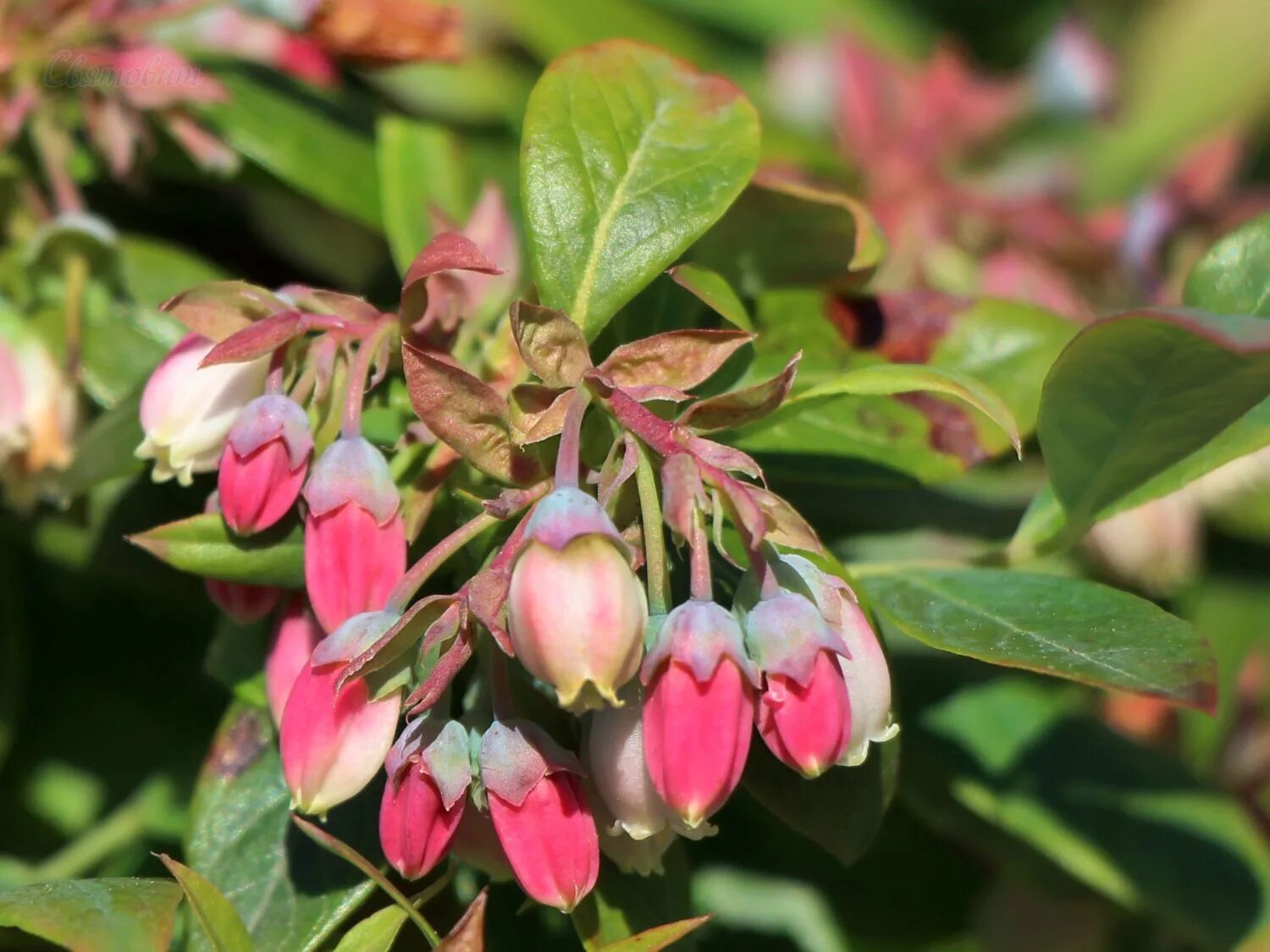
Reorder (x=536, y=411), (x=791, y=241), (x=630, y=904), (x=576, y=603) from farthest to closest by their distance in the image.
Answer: (x=791, y=241)
(x=630, y=904)
(x=536, y=411)
(x=576, y=603)

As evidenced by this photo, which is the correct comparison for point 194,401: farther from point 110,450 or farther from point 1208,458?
point 1208,458

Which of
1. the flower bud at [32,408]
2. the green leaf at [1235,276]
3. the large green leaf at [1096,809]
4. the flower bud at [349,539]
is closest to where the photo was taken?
the flower bud at [349,539]

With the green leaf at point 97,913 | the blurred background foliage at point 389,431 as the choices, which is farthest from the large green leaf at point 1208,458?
the green leaf at point 97,913

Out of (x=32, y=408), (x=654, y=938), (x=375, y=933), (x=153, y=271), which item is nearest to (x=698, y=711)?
(x=654, y=938)

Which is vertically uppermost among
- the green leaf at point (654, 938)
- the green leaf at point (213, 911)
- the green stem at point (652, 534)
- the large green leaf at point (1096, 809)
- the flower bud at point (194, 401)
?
the green stem at point (652, 534)

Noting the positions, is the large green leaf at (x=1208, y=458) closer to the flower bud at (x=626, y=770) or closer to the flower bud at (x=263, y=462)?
the flower bud at (x=626, y=770)

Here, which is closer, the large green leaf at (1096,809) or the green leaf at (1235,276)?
the green leaf at (1235,276)
